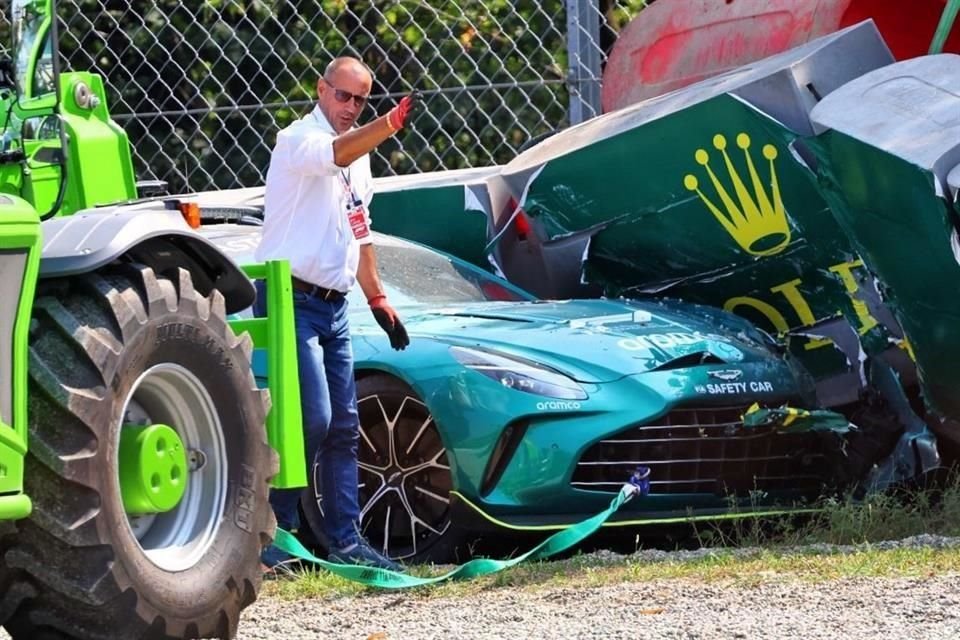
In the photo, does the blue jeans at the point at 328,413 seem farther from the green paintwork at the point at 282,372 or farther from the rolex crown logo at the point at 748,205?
the rolex crown logo at the point at 748,205

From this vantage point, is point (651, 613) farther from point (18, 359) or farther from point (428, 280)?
point (428, 280)

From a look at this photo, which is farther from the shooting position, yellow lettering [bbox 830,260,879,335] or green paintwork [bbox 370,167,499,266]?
green paintwork [bbox 370,167,499,266]

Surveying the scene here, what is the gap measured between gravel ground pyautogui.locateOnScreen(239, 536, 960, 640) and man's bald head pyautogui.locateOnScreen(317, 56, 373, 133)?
1879 millimetres

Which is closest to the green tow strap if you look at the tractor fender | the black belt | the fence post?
the black belt

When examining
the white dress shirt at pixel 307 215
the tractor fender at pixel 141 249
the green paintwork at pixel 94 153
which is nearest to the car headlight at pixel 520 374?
the white dress shirt at pixel 307 215

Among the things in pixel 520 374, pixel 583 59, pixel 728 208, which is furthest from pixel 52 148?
pixel 583 59

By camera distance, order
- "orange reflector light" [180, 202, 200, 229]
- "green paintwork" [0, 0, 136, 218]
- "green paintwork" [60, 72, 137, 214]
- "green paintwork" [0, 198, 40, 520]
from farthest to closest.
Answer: "green paintwork" [60, 72, 137, 214] → "green paintwork" [0, 0, 136, 218] → "orange reflector light" [180, 202, 200, 229] → "green paintwork" [0, 198, 40, 520]

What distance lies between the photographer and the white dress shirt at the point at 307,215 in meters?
6.78

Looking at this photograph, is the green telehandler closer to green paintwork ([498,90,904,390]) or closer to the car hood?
the car hood

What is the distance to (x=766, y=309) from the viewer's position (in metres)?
8.34

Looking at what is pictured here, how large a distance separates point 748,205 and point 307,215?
2164 mm

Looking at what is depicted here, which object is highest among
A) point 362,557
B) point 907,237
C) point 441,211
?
point 907,237

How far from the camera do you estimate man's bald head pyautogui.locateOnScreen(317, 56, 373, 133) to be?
6895mm

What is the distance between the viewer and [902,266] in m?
6.99
